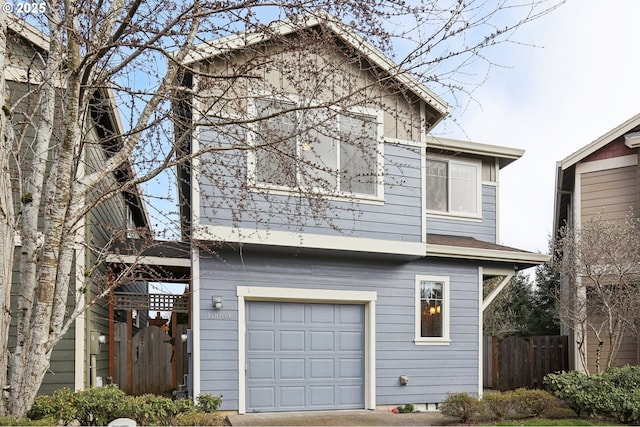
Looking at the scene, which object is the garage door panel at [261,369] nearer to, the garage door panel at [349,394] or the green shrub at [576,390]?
the garage door panel at [349,394]

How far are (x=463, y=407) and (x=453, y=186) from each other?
5393 mm

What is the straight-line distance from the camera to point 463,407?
957cm

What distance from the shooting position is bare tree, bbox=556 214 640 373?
13.6m

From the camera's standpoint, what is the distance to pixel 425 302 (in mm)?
11719

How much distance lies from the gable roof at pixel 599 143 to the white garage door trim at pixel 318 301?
26.2 feet

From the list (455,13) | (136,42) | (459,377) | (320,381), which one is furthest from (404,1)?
(459,377)

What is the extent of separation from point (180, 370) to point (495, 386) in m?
8.44

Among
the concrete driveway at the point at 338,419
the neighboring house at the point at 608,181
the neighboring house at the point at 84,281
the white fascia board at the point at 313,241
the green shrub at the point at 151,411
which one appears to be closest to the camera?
the green shrub at the point at 151,411

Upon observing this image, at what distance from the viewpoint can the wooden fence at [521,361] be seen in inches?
607

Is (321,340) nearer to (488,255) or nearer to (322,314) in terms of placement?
(322,314)

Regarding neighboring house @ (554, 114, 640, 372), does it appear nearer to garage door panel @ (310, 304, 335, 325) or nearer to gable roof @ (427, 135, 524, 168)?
gable roof @ (427, 135, 524, 168)

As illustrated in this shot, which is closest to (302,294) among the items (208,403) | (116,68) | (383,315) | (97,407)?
(383,315)

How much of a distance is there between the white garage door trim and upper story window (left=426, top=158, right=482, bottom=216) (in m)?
3.08

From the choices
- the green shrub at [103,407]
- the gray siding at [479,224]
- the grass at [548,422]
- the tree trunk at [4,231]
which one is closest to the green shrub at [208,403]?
the green shrub at [103,407]
